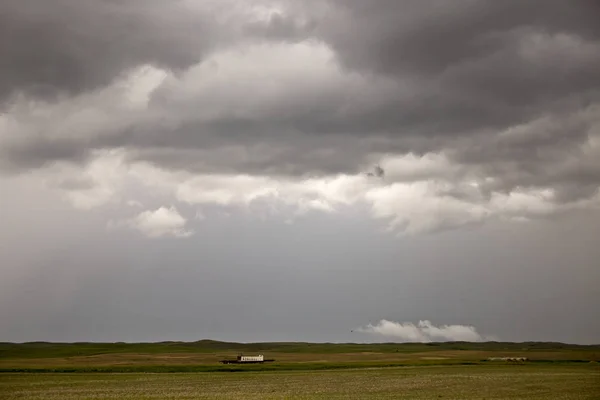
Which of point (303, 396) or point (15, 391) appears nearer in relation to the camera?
point (303, 396)

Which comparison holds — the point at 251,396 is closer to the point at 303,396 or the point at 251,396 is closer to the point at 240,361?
the point at 303,396

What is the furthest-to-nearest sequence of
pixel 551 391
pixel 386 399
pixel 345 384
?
pixel 345 384
pixel 551 391
pixel 386 399

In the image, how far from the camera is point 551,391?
59.9 meters

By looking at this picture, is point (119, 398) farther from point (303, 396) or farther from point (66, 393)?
point (303, 396)

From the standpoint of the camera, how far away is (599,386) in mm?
64062

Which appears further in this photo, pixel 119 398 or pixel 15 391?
pixel 15 391

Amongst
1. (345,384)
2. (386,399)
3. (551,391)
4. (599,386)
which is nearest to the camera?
(386,399)

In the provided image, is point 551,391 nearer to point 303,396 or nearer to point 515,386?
point 515,386

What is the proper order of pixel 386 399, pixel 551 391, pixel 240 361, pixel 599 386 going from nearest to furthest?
pixel 386 399 < pixel 551 391 < pixel 599 386 < pixel 240 361

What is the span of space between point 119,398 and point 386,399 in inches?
933

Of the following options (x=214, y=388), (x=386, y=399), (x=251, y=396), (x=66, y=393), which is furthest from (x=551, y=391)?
(x=66, y=393)

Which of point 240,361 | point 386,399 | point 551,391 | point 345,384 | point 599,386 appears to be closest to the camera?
point 386,399

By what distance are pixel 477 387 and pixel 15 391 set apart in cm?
4823

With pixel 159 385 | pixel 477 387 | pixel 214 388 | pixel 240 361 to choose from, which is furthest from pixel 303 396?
pixel 240 361
